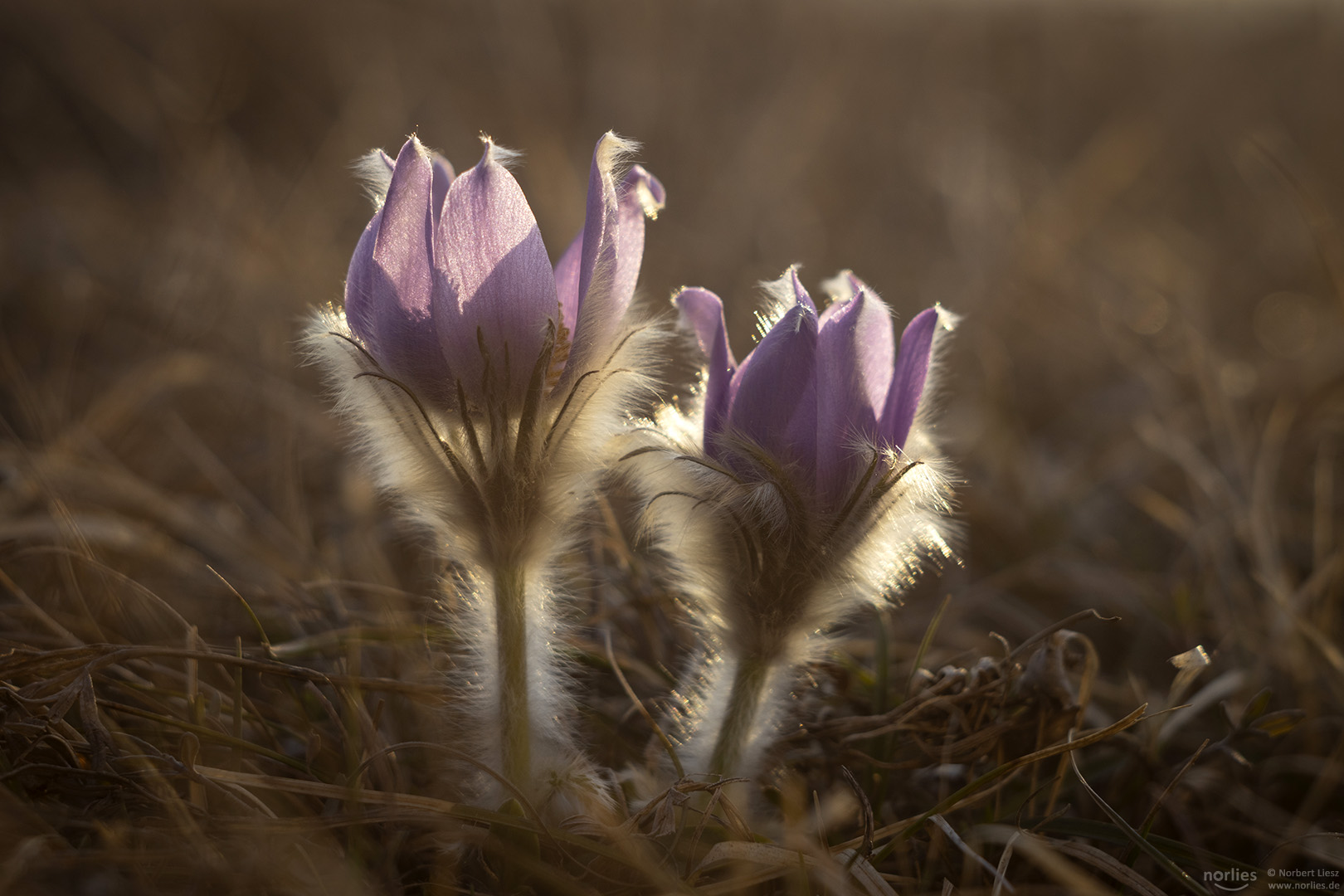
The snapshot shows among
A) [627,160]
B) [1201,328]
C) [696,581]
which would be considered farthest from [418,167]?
[1201,328]

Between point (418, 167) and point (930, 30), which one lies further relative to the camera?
point (930, 30)

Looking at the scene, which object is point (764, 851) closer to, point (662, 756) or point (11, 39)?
point (662, 756)

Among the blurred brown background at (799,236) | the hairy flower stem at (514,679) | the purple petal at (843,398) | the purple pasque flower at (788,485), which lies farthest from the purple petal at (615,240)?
the blurred brown background at (799,236)

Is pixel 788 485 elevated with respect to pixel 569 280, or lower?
lower

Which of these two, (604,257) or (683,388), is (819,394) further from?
(683,388)

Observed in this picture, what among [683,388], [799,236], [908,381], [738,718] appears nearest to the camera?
[908,381]

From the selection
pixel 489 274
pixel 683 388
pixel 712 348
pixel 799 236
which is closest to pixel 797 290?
pixel 712 348
